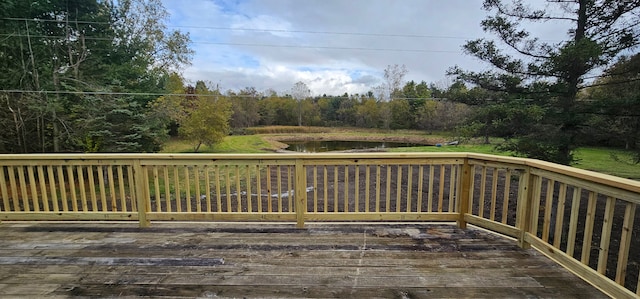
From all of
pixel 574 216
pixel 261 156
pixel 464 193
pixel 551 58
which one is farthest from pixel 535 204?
pixel 551 58

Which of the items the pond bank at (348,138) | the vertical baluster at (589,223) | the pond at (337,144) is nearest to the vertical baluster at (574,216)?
the vertical baluster at (589,223)

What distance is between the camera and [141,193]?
124 inches

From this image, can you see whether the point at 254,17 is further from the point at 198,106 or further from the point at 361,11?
the point at 198,106

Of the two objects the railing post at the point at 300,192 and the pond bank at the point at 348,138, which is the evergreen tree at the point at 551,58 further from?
the pond bank at the point at 348,138

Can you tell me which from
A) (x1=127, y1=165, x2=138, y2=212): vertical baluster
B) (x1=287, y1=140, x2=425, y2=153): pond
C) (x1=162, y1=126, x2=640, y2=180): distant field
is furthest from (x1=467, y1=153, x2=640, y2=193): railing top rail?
(x1=287, y1=140, x2=425, y2=153): pond

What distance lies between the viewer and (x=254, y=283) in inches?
83.5

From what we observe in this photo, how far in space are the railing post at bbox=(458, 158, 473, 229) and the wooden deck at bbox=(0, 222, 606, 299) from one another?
0.39 feet

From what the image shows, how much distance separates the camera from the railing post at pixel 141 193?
10.2 ft

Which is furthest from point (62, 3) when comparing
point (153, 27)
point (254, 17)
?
point (254, 17)

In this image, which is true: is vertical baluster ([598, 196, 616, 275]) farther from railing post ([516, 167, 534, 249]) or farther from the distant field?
the distant field

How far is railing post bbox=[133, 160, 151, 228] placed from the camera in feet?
10.2

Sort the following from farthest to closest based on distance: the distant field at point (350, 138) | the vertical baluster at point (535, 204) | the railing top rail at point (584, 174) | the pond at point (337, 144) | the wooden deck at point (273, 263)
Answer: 1. the pond at point (337, 144)
2. the distant field at point (350, 138)
3. the vertical baluster at point (535, 204)
4. the wooden deck at point (273, 263)
5. the railing top rail at point (584, 174)

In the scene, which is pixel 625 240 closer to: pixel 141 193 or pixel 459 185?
pixel 459 185

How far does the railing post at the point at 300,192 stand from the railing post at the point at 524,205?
2.04 m
